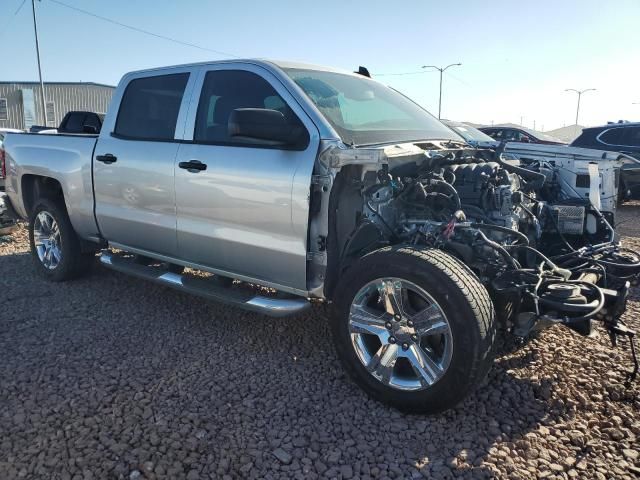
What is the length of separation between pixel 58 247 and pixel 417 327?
13.5 ft

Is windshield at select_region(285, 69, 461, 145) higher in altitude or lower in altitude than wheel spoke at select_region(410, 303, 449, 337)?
higher

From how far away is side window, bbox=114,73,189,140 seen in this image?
4.28 metres

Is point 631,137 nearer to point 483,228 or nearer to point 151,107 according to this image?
point 483,228

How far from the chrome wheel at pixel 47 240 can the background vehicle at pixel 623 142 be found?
9.98 metres

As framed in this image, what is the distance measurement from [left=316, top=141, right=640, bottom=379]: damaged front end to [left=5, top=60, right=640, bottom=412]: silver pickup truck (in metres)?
0.01

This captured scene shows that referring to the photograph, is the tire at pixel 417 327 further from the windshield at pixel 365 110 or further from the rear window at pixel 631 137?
the rear window at pixel 631 137

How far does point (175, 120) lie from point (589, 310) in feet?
10.4

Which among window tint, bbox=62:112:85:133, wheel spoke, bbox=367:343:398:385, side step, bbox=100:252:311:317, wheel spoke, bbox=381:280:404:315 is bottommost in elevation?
wheel spoke, bbox=367:343:398:385

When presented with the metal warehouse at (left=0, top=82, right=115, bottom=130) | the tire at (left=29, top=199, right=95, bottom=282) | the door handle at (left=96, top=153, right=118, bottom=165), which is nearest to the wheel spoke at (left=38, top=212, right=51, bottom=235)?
the tire at (left=29, top=199, right=95, bottom=282)

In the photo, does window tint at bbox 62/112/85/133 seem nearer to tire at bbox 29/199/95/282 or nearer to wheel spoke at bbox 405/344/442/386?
tire at bbox 29/199/95/282

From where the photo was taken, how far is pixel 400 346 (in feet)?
9.96

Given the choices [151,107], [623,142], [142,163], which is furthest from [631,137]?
[142,163]

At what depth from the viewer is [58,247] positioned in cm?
549

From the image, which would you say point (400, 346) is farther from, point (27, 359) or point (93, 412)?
point (27, 359)
